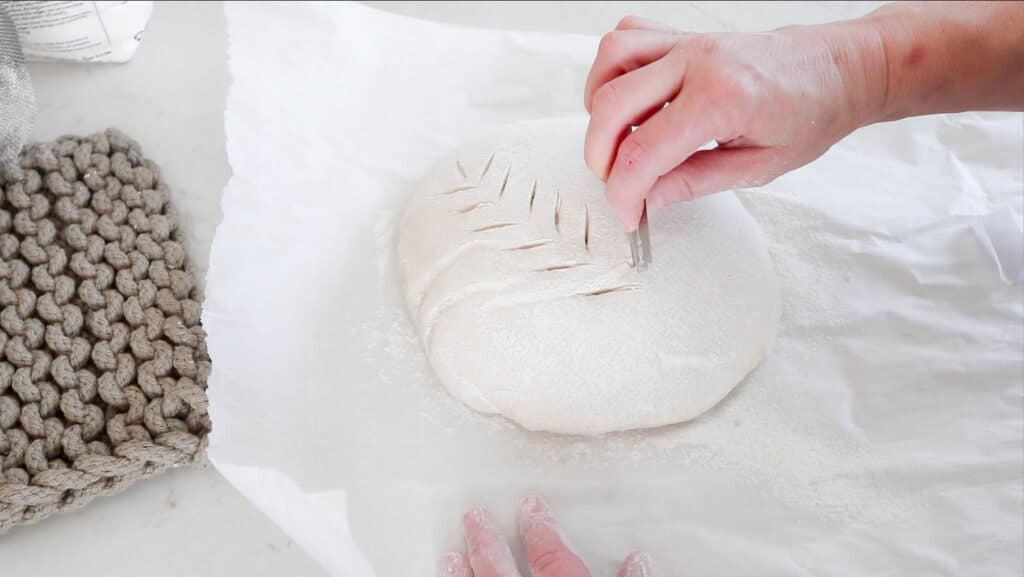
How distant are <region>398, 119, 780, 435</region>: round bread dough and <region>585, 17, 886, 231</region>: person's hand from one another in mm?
110

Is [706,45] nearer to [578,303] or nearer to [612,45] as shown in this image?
[612,45]

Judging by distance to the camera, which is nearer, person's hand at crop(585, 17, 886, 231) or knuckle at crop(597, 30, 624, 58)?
person's hand at crop(585, 17, 886, 231)

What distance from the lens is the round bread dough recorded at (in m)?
1.07

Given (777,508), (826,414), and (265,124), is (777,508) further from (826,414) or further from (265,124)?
(265,124)

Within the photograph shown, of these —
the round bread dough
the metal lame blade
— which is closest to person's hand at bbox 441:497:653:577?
the round bread dough

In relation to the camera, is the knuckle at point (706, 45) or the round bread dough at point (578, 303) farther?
the round bread dough at point (578, 303)

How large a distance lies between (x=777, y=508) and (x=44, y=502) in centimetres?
97

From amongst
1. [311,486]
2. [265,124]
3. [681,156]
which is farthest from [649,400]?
[265,124]

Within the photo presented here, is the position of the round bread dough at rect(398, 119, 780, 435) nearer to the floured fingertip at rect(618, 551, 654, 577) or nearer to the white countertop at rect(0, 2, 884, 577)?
the floured fingertip at rect(618, 551, 654, 577)

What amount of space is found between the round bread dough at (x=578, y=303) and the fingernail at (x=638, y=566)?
17 cm

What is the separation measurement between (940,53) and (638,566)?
73 cm

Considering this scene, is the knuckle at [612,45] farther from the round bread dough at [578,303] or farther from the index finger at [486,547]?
the index finger at [486,547]

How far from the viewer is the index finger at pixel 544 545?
99cm

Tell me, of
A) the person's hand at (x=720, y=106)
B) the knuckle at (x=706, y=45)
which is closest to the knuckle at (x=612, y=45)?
the person's hand at (x=720, y=106)
